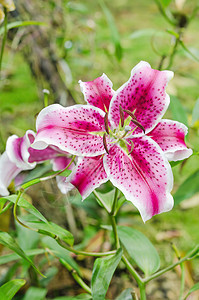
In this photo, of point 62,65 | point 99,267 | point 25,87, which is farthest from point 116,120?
point 25,87

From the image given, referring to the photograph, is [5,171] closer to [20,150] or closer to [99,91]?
[20,150]

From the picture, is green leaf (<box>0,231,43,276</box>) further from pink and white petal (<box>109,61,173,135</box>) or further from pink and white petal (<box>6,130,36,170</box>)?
pink and white petal (<box>109,61,173,135</box>)

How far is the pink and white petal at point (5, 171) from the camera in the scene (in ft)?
1.63

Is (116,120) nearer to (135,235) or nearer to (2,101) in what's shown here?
(135,235)

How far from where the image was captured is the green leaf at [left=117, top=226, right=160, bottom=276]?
569mm

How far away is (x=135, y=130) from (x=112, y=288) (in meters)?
0.49

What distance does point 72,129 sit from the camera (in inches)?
17.1

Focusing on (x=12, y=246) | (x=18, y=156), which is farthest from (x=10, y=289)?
(x=18, y=156)

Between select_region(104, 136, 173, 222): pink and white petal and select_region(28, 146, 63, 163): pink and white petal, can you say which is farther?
select_region(28, 146, 63, 163): pink and white petal

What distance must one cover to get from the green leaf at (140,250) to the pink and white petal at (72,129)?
0.22 meters

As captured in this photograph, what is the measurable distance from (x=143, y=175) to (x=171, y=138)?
0.06 meters

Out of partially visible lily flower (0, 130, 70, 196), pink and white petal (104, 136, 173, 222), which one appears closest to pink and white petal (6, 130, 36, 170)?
partially visible lily flower (0, 130, 70, 196)

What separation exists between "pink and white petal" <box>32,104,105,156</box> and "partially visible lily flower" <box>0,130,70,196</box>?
55 mm

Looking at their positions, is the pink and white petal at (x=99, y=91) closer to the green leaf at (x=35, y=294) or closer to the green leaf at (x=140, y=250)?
the green leaf at (x=140, y=250)
